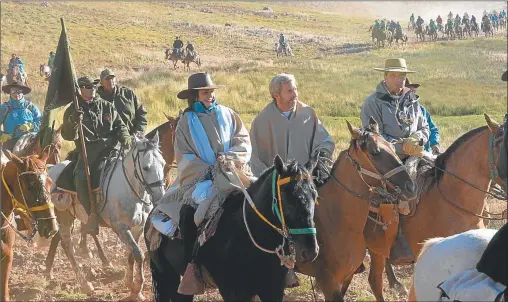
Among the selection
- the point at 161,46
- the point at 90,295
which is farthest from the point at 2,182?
the point at 161,46

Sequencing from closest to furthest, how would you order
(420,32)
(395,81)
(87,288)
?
(395,81) → (87,288) → (420,32)

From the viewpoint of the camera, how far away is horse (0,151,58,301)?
7977 mm

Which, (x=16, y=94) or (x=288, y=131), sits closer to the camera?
(x=288, y=131)

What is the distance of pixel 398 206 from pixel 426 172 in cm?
74

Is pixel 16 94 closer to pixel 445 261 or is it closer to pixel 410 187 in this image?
pixel 410 187

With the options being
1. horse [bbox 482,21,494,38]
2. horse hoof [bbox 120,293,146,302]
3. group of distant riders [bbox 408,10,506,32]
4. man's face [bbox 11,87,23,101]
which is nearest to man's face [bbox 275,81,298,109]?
horse hoof [bbox 120,293,146,302]

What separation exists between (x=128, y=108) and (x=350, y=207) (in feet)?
18.0

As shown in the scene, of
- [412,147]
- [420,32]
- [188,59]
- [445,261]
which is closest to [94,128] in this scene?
[412,147]

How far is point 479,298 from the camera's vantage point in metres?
4.39

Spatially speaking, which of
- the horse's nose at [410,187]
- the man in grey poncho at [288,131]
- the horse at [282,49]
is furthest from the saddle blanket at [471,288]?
the horse at [282,49]

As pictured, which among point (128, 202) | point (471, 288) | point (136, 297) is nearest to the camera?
point (471, 288)

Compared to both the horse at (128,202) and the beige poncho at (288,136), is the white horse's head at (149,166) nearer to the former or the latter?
the horse at (128,202)

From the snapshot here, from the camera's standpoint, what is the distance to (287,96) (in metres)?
7.41

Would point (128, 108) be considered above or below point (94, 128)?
above
